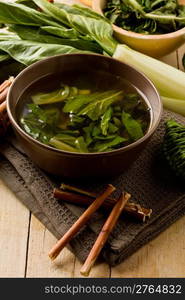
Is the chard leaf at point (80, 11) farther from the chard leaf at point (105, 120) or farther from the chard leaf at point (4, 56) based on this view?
the chard leaf at point (105, 120)

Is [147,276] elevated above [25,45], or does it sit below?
below

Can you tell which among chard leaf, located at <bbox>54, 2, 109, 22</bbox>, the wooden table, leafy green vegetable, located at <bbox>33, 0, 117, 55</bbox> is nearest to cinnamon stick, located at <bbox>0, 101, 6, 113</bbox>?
the wooden table

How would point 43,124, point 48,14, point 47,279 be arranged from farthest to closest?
1. point 48,14
2. point 43,124
3. point 47,279

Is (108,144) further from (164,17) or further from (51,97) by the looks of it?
(164,17)

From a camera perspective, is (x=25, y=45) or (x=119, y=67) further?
(x=25, y=45)

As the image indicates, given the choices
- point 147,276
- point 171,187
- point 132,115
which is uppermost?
point 132,115

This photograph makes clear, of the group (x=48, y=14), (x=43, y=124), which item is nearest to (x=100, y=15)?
(x=48, y=14)

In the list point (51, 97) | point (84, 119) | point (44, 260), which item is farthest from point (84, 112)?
point (44, 260)

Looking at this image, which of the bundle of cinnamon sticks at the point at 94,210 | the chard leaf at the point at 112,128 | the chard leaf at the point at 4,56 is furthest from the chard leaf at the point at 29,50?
the bundle of cinnamon sticks at the point at 94,210

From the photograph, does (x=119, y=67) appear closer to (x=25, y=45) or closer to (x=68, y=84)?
(x=68, y=84)
